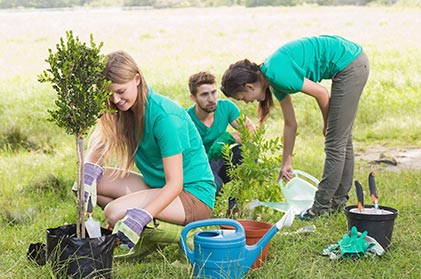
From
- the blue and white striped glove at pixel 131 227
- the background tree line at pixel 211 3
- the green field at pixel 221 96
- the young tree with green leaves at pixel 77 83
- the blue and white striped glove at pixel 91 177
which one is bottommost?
the background tree line at pixel 211 3

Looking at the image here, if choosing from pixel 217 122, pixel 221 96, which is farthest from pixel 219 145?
pixel 221 96

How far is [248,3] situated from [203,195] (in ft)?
65.5

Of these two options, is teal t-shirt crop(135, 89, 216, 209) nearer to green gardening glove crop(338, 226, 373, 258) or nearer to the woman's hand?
green gardening glove crop(338, 226, 373, 258)

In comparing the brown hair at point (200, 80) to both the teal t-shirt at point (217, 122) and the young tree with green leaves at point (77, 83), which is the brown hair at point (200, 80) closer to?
the teal t-shirt at point (217, 122)

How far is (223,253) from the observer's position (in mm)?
2576

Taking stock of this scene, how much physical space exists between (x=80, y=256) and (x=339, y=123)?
5.90 ft

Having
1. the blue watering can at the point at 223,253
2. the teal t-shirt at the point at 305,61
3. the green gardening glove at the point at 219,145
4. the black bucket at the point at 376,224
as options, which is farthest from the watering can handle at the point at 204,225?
the green gardening glove at the point at 219,145

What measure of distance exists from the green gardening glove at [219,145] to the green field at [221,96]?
591 mm

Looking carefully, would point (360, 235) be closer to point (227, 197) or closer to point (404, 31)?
point (227, 197)

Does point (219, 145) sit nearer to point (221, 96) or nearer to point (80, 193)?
point (80, 193)

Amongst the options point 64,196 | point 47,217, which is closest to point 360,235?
point 47,217

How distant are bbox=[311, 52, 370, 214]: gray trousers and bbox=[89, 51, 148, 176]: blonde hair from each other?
1.20 meters

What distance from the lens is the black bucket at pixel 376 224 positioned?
9.77ft

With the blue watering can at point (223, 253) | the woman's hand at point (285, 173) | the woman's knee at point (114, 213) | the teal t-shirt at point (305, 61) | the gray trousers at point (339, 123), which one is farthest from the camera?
the woman's hand at point (285, 173)
